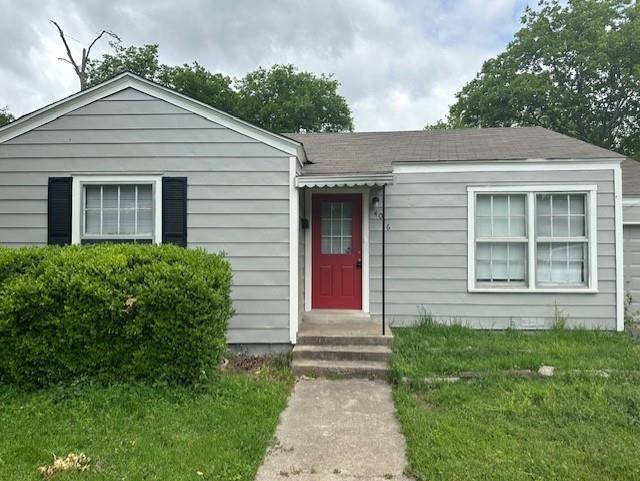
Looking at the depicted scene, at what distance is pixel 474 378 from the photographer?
4.40m

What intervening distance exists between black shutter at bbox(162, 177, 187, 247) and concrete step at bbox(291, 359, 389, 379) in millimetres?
2268

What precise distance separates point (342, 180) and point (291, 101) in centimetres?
2148

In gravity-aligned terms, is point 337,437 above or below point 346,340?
below

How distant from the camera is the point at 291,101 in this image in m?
25.4

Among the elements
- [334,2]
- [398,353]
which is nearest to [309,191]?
[398,353]

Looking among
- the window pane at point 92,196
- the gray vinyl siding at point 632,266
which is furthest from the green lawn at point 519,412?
the window pane at point 92,196

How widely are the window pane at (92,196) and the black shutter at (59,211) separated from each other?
0.70 ft

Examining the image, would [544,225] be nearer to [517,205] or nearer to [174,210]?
[517,205]

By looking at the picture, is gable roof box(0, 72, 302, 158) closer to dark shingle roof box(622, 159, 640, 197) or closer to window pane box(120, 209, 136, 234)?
window pane box(120, 209, 136, 234)

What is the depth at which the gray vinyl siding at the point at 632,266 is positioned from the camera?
7.11 metres

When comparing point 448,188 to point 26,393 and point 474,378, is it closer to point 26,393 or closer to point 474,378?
point 474,378

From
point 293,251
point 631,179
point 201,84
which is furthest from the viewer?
point 201,84

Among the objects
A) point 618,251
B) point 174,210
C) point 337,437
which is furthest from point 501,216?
point 174,210

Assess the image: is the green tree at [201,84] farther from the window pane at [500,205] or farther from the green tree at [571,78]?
the window pane at [500,205]
